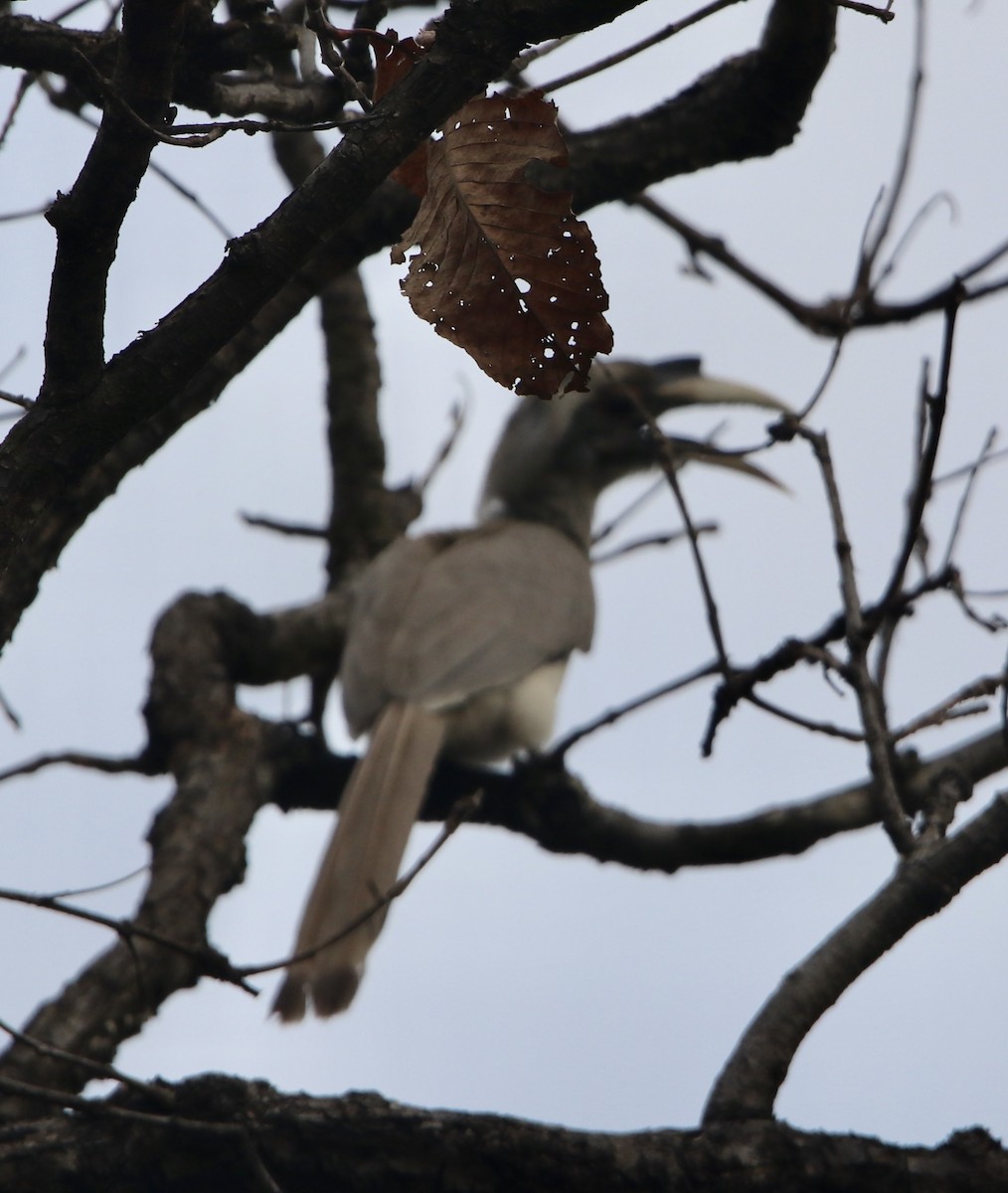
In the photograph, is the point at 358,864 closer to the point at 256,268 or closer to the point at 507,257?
the point at 507,257

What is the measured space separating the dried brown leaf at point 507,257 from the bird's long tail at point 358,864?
9.00 feet

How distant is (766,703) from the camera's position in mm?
2654

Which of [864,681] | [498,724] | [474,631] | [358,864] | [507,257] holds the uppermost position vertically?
[474,631]

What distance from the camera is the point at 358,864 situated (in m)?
4.55

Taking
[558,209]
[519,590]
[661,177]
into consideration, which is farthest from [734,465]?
[558,209]

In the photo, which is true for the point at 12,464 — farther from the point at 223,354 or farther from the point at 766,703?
→ the point at 766,703

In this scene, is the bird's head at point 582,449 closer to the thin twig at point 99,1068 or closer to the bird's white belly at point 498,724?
the bird's white belly at point 498,724

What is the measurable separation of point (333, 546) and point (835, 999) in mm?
3560

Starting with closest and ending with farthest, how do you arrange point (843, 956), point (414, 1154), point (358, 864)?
point (414, 1154), point (843, 956), point (358, 864)

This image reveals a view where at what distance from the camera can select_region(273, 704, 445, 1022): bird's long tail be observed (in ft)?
13.5

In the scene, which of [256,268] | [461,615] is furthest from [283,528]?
[256,268]

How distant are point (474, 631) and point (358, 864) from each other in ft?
4.26

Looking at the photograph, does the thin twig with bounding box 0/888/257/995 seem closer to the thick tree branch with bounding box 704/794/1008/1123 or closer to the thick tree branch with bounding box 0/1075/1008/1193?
the thick tree branch with bounding box 0/1075/1008/1193

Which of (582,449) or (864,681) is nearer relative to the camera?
(864,681)
